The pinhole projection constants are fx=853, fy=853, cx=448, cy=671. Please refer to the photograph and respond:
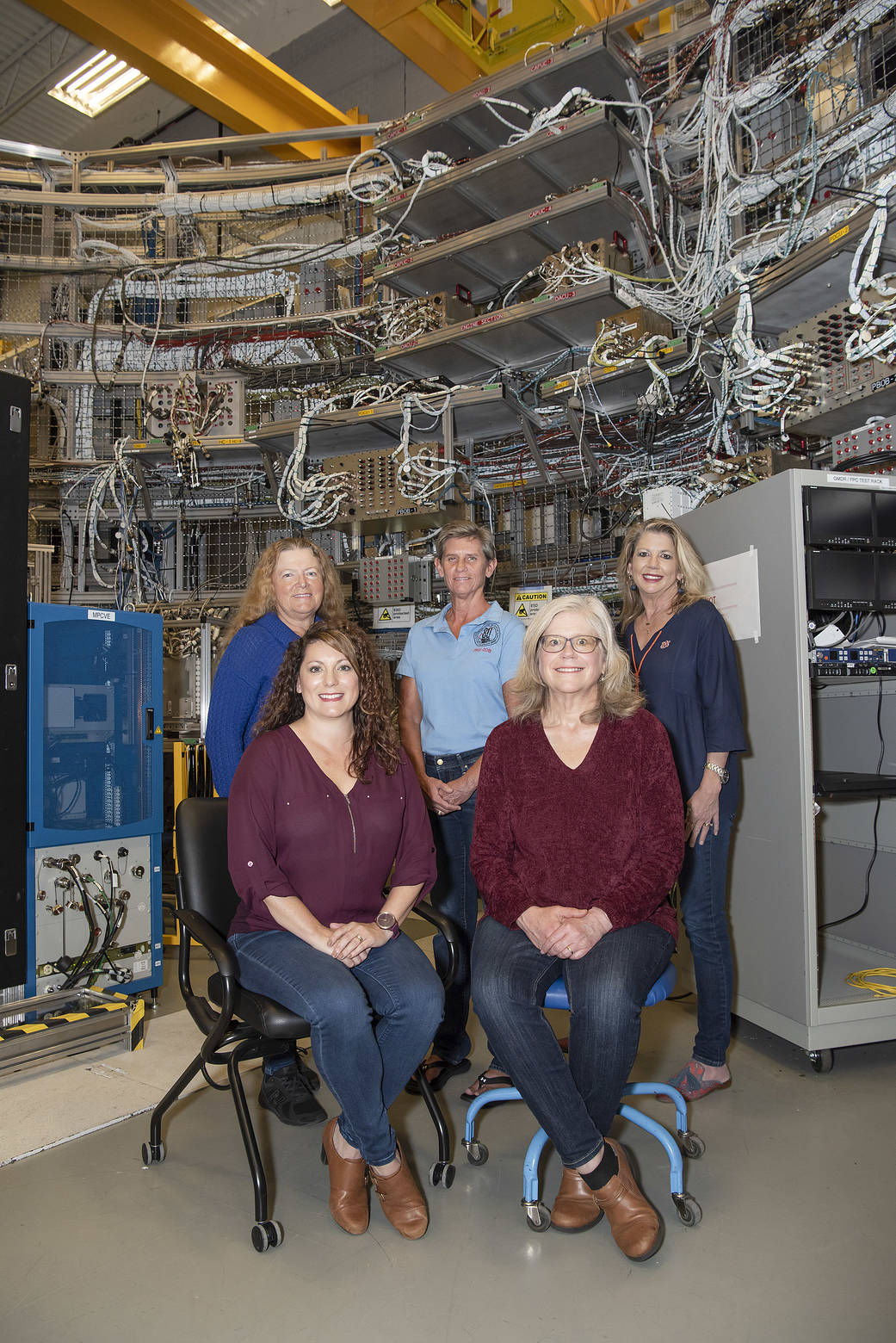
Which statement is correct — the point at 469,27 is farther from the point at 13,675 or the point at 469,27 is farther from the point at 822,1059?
the point at 822,1059

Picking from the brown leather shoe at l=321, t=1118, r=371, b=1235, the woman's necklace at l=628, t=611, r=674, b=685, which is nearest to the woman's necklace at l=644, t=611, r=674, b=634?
the woman's necklace at l=628, t=611, r=674, b=685

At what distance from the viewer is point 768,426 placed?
10.1ft

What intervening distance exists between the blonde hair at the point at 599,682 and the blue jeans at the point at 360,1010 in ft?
1.97

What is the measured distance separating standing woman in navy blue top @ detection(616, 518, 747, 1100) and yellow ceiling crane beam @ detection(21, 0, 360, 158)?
17.0 feet

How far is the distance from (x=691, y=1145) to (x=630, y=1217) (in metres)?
0.42

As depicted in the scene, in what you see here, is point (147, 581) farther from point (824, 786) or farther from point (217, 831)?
point (824, 786)

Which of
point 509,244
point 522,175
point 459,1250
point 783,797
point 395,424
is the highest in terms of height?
point 522,175

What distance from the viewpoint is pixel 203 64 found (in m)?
5.93

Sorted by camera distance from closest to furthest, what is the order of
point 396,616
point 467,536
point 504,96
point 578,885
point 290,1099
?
point 578,885
point 290,1099
point 467,536
point 504,96
point 396,616

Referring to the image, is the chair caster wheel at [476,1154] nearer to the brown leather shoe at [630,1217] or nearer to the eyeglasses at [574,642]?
the brown leather shoe at [630,1217]

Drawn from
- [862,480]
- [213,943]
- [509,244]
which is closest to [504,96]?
[509,244]

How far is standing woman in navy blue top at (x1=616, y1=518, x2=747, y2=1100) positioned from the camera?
7.01ft

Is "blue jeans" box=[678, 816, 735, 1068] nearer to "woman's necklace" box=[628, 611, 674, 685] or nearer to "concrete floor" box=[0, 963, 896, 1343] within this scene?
"concrete floor" box=[0, 963, 896, 1343]

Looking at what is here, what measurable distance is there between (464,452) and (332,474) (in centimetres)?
73
